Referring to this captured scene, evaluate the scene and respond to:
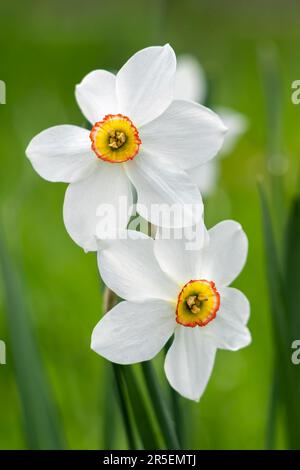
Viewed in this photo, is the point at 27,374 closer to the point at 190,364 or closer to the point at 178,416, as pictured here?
the point at 178,416

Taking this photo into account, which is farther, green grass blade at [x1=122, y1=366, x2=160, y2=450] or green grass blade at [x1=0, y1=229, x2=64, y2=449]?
green grass blade at [x1=0, y1=229, x2=64, y2=449]

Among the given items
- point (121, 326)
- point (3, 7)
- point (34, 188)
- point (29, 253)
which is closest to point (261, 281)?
point (29, 253)

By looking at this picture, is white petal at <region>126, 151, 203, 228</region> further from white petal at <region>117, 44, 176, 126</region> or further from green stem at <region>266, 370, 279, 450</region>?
green stem at <region>266, 370, 279, 450</region>

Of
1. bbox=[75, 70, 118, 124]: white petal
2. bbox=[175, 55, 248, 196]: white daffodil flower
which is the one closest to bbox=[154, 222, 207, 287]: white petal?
bbox=[75, 70, 118, 124]: white petal

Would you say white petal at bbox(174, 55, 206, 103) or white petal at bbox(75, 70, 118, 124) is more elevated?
white petal at bbox(174, 55, 206, 103)

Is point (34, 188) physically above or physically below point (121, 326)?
above

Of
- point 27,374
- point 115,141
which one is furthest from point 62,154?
point 27,374

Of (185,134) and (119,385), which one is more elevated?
(185,134)
